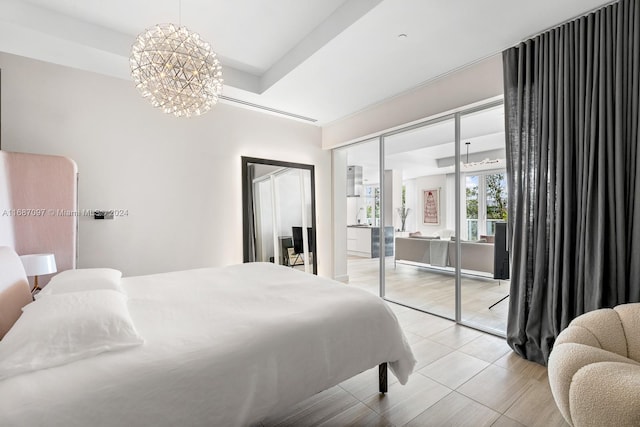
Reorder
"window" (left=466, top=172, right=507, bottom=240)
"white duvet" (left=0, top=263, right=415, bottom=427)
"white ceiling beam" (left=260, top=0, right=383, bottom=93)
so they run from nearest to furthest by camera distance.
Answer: "white duvet" (left=0, top=263, right=415, bottom=427) → "white ceiling beam" (left=260, top=0, right=383, bottom=93) → "window" (left=466, top=172, right=507, bottom=240)

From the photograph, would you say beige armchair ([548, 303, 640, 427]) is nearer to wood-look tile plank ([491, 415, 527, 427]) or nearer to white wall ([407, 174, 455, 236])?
wood-look tile plank ([491, 415, 527, 427])

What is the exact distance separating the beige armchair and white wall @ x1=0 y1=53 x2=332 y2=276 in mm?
3611

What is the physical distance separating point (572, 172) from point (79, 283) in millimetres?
3517

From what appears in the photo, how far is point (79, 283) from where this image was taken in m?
1.77

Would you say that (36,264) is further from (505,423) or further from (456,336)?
(456,336)

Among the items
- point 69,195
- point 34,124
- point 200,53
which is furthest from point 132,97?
point 200,53

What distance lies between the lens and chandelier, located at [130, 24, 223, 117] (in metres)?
1.80

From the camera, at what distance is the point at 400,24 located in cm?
234

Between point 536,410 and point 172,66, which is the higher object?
point 172,66

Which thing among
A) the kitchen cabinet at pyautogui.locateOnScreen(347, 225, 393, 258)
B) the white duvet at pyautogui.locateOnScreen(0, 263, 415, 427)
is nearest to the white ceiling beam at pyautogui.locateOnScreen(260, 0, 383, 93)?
the white duvet at pyautogui.locateOnScreen(0, 263, 415, 427)

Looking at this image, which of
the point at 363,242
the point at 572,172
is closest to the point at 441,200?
the point at 572,172

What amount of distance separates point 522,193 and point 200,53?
109 inches

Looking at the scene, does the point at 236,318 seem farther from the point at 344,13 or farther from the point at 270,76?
the point at 270,76

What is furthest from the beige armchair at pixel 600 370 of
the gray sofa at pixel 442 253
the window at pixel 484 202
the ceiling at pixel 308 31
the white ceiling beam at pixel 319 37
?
the white ceiling beam at pixel 319 37
